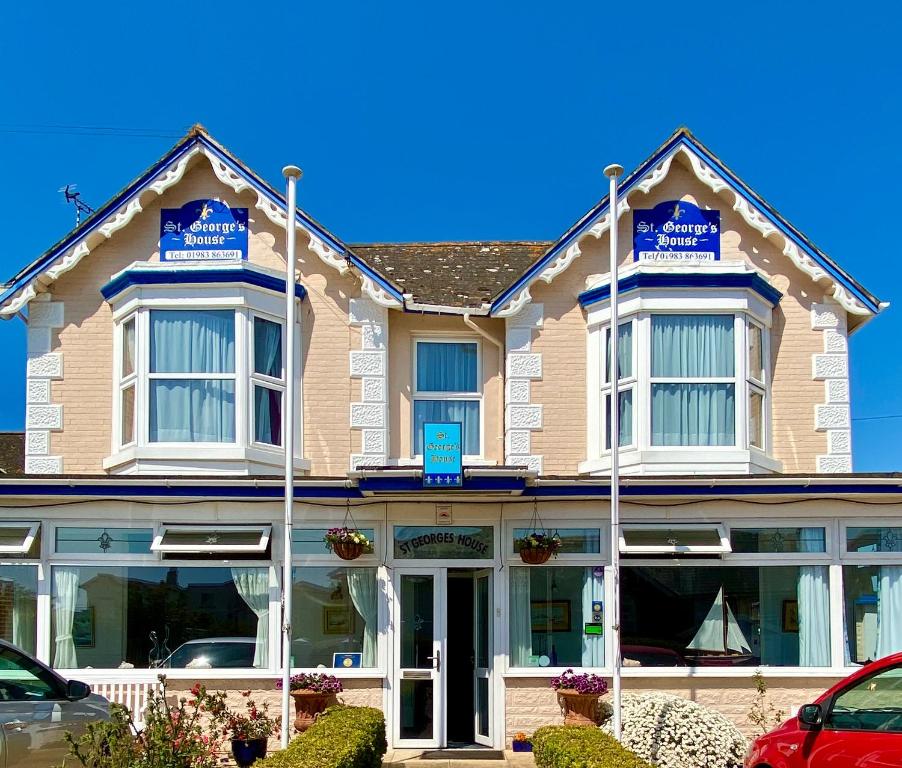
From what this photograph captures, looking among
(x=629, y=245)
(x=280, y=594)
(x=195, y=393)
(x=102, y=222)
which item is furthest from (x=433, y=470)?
(x=102, y=222)

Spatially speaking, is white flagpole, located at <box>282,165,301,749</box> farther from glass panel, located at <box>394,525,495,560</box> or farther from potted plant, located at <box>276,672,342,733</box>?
glass panel, located at <box>394,525,495,560</box>

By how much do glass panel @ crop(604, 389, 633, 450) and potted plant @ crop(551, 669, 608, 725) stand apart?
123 inches

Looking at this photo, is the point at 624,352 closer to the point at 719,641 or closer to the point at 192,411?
the point at 719,641

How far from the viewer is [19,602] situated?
13.3m

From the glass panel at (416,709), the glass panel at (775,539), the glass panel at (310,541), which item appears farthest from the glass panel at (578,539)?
the glass panel at (310,541)

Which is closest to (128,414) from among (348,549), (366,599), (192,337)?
(192,337)

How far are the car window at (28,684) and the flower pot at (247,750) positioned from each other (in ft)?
8.93

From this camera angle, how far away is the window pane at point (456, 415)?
49.5 ft

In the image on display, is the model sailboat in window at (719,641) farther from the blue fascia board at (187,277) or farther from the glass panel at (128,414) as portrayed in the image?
the glass panel at (128,414)

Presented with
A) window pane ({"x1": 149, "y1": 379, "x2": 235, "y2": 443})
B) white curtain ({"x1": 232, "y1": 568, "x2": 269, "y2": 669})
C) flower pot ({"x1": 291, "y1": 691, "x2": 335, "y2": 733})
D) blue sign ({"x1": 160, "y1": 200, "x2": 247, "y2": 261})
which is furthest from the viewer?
blue sign ({"x1": 160, "y1": 200, "x2": 247, "y2": 261})

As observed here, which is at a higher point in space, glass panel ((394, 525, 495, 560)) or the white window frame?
the white window frame

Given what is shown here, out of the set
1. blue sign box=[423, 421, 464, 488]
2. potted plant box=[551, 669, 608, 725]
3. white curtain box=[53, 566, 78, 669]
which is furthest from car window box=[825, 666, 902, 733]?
white curtain box=[53, 566, 78, 669]

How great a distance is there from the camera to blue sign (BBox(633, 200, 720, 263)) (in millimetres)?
15156

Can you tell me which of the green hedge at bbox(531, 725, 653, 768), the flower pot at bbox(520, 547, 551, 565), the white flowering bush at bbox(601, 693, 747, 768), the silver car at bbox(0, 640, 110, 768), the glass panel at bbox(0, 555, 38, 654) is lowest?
the white flowering bush at bbox(601, 693, 747, 768)
